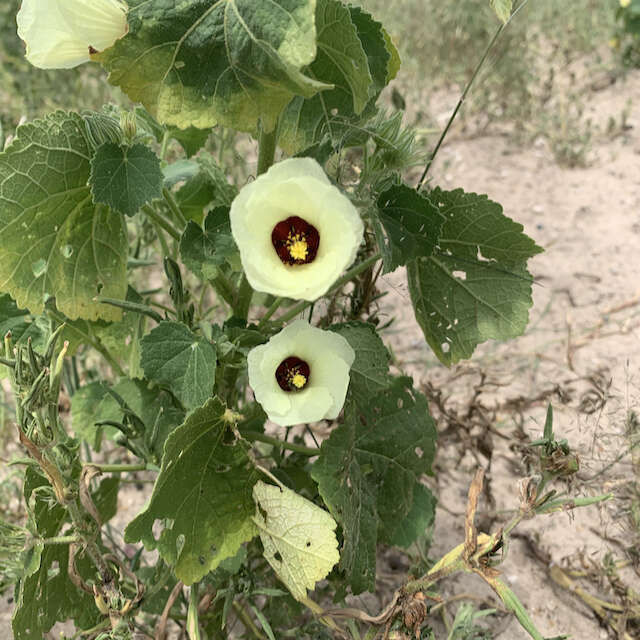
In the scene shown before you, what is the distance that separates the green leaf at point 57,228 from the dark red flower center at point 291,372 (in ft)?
1.20

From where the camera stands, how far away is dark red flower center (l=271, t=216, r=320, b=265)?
0.94 meters

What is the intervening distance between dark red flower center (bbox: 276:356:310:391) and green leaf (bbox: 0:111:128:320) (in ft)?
1.20

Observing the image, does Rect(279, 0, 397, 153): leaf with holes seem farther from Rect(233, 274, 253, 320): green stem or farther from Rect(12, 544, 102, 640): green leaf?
Rect(12, 544, 102, 640): green leaf

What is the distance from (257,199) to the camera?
89cm

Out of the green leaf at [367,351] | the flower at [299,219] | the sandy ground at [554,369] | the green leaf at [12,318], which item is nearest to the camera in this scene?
the flower at [299,219]

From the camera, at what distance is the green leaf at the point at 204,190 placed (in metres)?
1.38

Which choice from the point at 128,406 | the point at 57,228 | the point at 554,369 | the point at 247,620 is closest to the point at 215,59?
the point at 57,228

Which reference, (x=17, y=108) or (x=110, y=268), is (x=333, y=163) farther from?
(x=17, y=108)

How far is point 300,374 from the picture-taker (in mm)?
1075

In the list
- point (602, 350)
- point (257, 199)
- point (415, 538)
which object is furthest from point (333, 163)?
point (602, 350)

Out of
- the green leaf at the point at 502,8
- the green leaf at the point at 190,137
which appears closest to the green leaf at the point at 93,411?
the green leaf at the point at 190,137

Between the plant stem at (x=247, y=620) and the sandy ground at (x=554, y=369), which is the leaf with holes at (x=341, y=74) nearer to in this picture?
the sandy ground at (x=554, y=369)

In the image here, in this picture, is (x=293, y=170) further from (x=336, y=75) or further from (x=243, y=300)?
(x=243, y=300)

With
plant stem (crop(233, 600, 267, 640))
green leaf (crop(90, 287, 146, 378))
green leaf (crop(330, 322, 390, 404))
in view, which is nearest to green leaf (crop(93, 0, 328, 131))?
green leaf (crop(330, 322, 390, 404))
